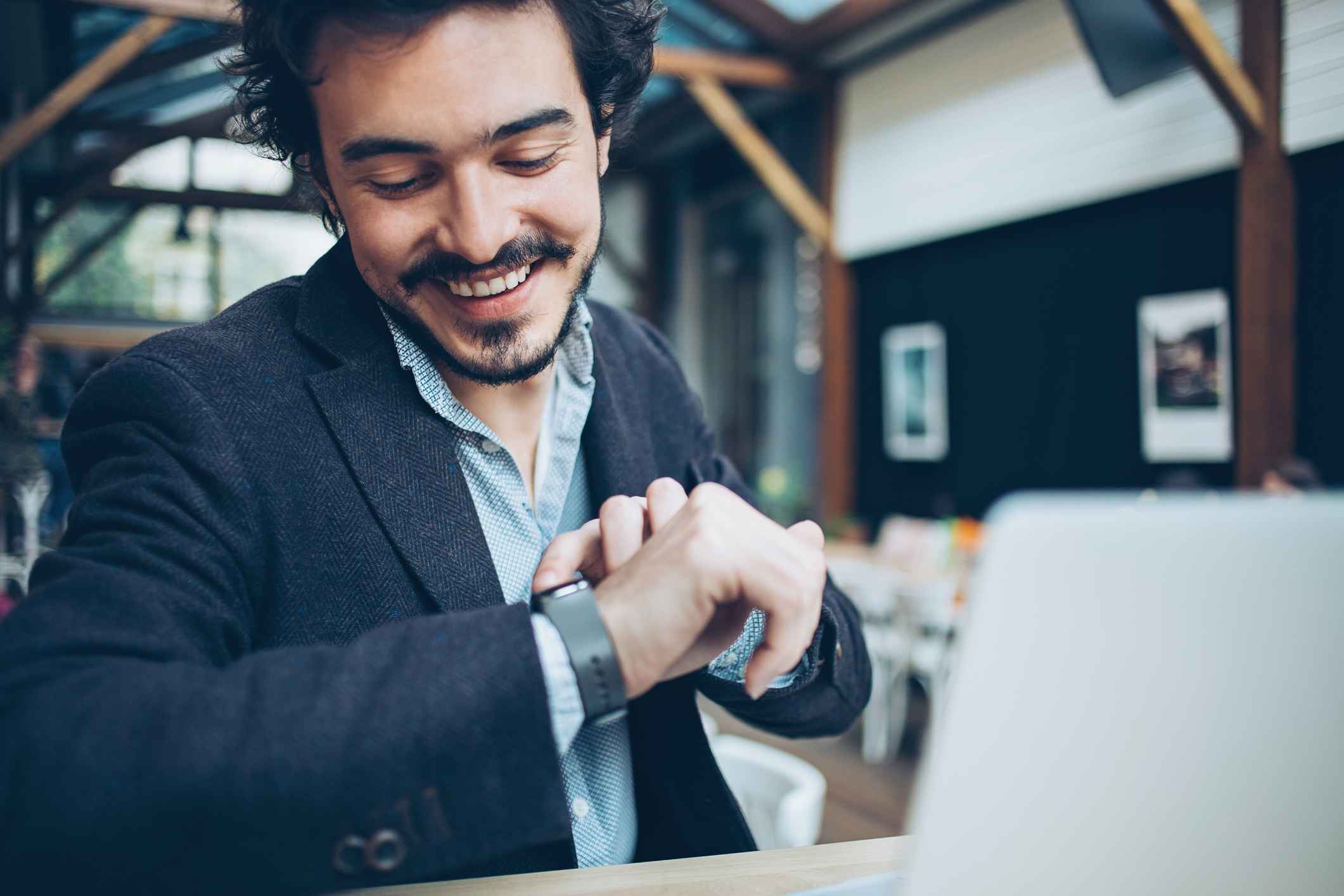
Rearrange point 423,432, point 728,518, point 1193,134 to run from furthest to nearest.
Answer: point 1193,134
point 423,432
point 728,518

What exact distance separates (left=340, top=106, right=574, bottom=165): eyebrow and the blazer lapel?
8.7 inches

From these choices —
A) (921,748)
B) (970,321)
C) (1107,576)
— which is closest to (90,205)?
(970,321)

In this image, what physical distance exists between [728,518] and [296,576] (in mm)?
511

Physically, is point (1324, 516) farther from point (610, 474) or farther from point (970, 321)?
point (970, 321)

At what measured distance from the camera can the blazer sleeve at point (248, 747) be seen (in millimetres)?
648

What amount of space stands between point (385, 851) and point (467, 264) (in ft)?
2.05

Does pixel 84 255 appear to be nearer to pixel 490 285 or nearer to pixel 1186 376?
pixel 1186 376

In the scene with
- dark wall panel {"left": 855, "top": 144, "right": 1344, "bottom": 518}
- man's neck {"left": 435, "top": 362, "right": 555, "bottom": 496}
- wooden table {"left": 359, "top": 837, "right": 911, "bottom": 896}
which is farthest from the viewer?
dark wall panel {"left": 855, "top": 144, "right": 1344, "bottom": 518}

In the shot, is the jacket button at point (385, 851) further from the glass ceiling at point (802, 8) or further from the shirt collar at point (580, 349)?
the glass ceiling at point (802, 8)

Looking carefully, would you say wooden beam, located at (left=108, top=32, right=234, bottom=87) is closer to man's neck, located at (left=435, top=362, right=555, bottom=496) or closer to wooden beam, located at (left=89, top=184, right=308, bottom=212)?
wooden beam, located at (left=89, top=184, right=308, bottom=212)

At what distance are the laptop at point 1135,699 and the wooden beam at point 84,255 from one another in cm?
1218

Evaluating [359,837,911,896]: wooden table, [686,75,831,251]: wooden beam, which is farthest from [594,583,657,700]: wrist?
[686,75,831,251]: wooden beam

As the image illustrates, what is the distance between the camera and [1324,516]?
0.41 m

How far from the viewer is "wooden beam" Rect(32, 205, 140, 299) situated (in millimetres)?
10375
